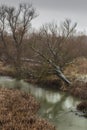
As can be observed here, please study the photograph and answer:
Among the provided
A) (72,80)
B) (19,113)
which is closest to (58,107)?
(19,113)

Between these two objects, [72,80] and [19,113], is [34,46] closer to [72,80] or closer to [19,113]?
[72,80]

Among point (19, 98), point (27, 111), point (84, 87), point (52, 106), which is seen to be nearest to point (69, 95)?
point (84, 87)

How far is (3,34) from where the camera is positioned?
145ft

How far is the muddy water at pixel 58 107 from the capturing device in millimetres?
17375

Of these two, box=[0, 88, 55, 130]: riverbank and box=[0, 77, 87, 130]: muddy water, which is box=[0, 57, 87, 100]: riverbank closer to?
box=[0, 77, 87, 130]: muddy water

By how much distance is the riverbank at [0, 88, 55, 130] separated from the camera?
609 inches

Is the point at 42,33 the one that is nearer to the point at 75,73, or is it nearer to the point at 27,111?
the point at 75,73

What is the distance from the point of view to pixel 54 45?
112ft

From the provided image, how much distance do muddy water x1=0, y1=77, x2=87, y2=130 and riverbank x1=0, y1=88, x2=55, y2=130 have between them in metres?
0.76

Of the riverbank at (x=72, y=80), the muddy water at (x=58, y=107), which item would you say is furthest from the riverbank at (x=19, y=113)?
the riverbank at (x=72, y=80)

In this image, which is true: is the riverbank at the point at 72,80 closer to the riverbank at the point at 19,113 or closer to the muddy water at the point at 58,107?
the muddy water at the point at 58,107

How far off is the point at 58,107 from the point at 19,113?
16.9 feet

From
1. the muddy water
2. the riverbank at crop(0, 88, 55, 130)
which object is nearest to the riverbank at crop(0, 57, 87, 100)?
the muddy water

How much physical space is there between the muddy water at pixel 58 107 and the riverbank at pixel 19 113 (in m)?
0.76
